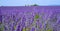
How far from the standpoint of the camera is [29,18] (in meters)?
2.73

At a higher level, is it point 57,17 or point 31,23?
point 57,17

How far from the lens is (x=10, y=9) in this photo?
9.35ft

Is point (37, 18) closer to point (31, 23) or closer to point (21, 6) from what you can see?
point (31, 23)

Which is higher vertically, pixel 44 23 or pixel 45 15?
pixel 45 15

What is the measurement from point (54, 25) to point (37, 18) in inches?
14.7

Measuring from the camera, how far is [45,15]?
8.64ft

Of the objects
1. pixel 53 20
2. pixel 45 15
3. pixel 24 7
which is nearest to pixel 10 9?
pixel 24 7

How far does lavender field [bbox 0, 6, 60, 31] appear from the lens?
8.52 ft

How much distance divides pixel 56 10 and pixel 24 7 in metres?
0.66

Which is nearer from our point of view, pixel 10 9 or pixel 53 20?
pixel 53 20

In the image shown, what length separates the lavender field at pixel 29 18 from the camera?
2596 millimetres

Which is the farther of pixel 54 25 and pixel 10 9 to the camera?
pixel 10 9

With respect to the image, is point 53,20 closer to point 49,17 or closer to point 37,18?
point 49,17

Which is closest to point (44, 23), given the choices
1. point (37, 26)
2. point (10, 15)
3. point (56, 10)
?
point (37, 26)
